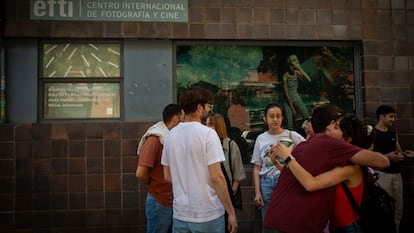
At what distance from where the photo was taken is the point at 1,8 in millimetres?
6238

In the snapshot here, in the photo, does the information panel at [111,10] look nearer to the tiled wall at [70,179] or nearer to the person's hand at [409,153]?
the tiled wall at [70,179]

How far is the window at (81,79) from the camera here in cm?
646

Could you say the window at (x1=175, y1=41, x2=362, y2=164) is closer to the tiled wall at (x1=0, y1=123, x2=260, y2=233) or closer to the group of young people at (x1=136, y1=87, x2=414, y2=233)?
the tiled wall at (x1=0, y1=123, x2=260, y2=233)

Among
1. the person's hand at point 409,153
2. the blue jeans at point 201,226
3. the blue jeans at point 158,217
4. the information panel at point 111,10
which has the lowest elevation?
the blue jeans at point 158,217

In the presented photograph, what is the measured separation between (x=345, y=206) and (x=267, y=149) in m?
2.13

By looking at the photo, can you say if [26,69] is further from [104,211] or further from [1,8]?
[104,211]

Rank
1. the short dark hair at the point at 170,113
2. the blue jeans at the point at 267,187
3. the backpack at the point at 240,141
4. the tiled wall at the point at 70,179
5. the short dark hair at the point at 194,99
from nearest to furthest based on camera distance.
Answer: the short dark hair at the point at 194,99, the short dark hair at the point at 170,113, the blue jeans at the point at 267,187, the tiled wall at the point at 70,179, the backpack at the point at 240,141

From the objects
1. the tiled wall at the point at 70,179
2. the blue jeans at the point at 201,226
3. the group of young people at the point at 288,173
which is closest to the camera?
the group of young people at the point at 288,173

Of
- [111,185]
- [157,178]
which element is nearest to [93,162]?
[111,185]

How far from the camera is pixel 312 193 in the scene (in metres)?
2.88

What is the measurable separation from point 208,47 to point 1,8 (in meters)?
3.00

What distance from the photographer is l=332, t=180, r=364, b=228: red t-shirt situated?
2.93m

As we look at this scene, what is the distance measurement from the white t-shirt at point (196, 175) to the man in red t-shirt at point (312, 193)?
1.49ft

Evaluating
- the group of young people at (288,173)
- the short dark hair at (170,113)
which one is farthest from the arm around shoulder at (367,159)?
the short dark hair at (170,113)
